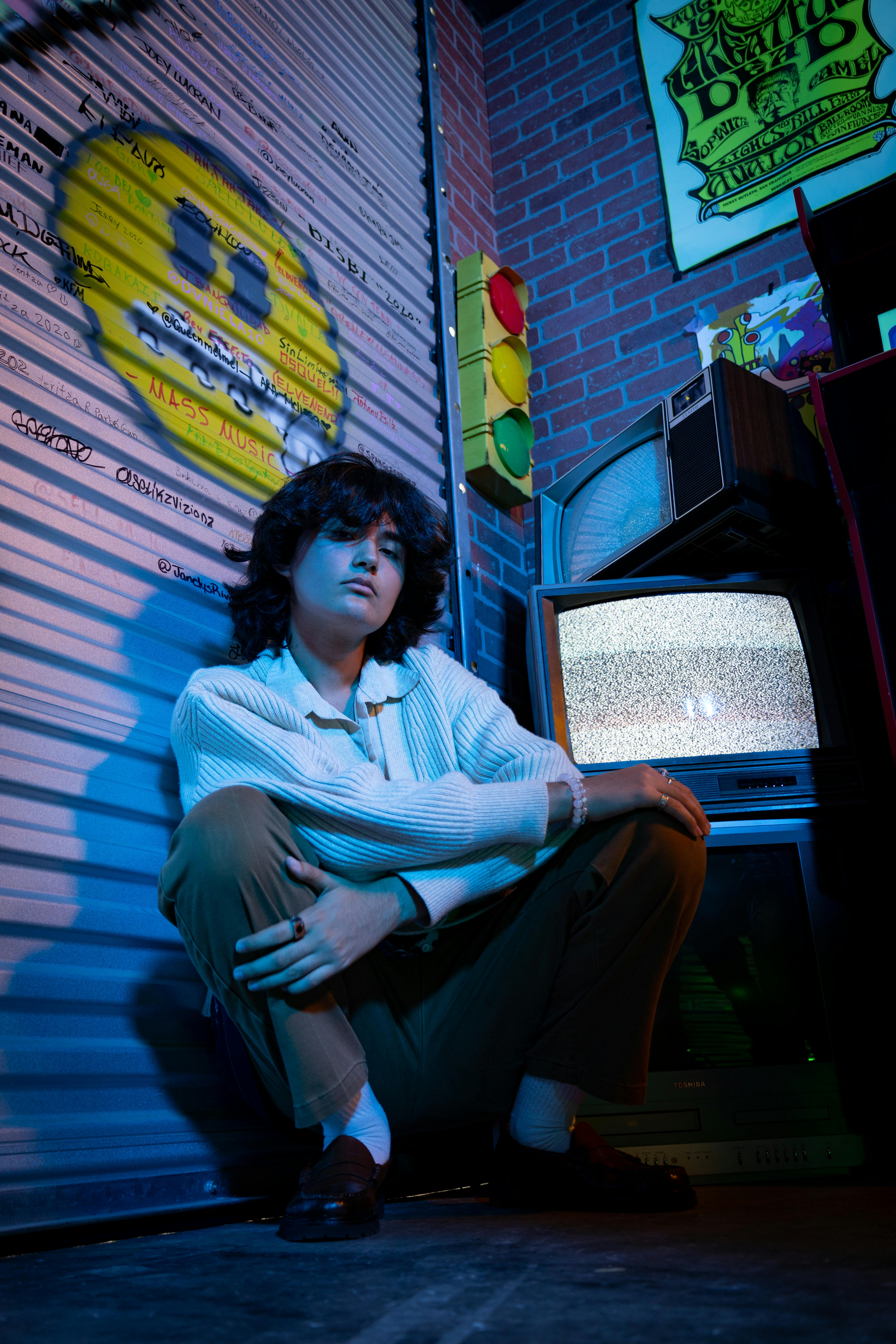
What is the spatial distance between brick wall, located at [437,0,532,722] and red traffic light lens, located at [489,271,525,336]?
0.17 meters

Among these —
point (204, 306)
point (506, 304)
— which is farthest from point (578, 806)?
point (506, 304)

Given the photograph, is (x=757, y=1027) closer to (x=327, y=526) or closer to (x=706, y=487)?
(x=706, y=487)

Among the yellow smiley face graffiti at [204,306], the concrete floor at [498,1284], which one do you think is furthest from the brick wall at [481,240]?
the concrete floor at [498,1284]

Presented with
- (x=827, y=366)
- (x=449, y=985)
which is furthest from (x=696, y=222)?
(x=449, y=985)

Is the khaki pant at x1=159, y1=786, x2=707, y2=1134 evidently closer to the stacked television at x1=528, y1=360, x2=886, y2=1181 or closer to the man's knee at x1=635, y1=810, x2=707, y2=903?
the man's knee at x1=635, y1=810, x2=707, y2=903

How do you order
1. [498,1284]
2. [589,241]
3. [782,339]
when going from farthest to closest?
[589,241] → [782,339] → [498,1284]

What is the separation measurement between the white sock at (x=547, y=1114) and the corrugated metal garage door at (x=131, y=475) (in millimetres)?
553

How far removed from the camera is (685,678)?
2086 millimetres

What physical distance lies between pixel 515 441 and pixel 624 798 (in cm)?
184

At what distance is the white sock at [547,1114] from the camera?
138 centimetres

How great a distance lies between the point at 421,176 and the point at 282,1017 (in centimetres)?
289

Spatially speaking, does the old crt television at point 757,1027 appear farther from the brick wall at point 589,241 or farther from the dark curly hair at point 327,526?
the brick wall at point 589,241
